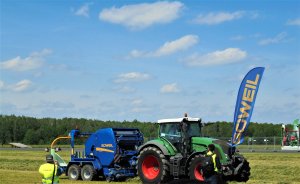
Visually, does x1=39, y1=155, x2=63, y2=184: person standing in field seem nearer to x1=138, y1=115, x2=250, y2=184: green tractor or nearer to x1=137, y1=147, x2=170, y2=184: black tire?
x1=138, y1=115, x2=250, y2=184: green tractor

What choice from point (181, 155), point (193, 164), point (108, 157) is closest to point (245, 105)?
point (181, 155)

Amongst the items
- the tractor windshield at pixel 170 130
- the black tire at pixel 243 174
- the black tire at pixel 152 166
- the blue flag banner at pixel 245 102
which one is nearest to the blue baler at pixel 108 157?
the black tire at pixel 152 166

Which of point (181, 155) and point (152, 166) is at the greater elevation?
point (181, 155)

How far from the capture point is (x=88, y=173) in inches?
877

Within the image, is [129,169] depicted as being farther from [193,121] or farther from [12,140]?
[12,140]

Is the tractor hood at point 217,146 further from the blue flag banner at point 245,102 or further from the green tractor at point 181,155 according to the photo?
the blue flag banner at point 245,102

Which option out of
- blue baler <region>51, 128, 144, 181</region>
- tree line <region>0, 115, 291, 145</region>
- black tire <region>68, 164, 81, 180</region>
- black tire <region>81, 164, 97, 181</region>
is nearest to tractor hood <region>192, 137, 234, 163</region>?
blue baler <region>51, 128, 144, 181</region>

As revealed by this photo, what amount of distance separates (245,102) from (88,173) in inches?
285

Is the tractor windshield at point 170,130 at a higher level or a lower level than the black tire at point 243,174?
higher

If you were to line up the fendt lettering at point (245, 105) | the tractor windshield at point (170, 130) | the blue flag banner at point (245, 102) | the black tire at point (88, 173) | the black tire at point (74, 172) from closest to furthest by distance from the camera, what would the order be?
the tractor windshield at point (170, 130), the blue flag banner at point (245, 102), the fendt lettering at point (245, 105), the black tire at point (88, 173), the black tire at point (74, 172)

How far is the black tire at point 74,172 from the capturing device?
22.6 metres

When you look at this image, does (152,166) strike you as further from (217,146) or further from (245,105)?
(245,105)

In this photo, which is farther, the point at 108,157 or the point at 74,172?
the point at 74,172

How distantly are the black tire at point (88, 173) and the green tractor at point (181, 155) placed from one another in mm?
2970
